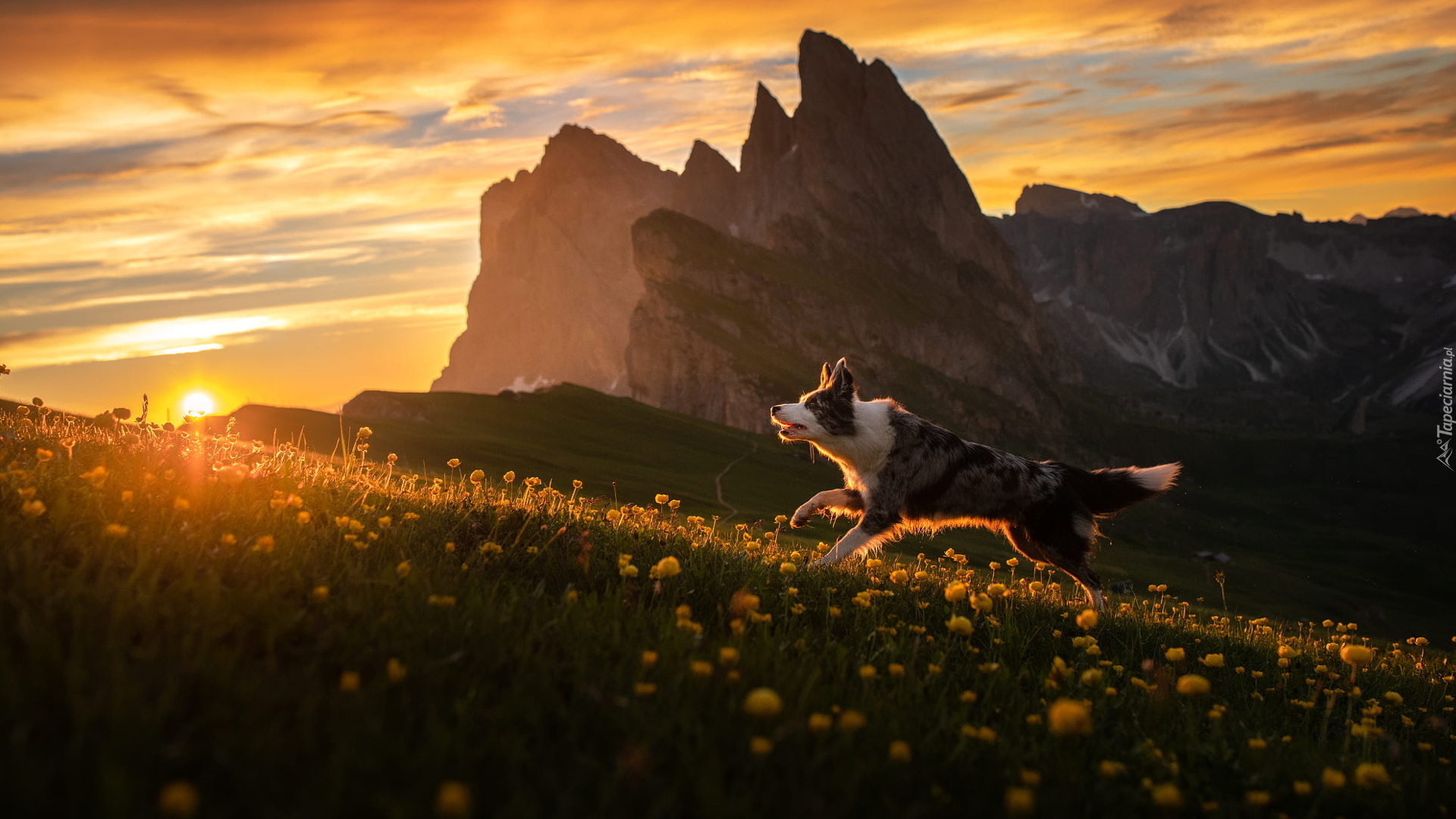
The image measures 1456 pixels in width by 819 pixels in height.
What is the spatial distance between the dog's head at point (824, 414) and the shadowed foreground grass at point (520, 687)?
445 centimetres

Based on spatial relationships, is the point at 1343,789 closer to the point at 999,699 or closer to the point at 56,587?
the point at 999,699

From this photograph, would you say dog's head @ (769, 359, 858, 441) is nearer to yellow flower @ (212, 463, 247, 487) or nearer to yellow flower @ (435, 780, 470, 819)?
yellow flower @ (212, 463, 247, 487)

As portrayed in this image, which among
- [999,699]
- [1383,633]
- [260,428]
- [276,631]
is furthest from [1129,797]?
[1383,633]

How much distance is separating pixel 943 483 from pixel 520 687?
9.37 metres

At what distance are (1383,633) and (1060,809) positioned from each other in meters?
104

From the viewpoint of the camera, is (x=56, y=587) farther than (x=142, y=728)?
Yes

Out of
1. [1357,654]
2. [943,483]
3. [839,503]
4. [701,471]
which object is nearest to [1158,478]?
[943,483]

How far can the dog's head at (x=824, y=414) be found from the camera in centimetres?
1225

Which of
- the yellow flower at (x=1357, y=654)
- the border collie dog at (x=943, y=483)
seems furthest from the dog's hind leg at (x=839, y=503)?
the yellow flower at (x=1357, y=654)

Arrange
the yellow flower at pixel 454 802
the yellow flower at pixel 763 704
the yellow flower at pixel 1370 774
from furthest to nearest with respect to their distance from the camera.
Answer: the yellow flower at pixel 1370 774
the yellow flower at pixel 763 704
the yellow flower at pixel 454 802

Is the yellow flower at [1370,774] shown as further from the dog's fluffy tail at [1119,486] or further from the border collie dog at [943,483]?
the dog's fluffy tail at [1119,486]

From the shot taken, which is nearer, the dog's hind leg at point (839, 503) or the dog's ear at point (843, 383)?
the dog's hind leg at point (839, 503)

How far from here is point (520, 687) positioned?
13.4ft

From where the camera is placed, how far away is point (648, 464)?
224 ft
